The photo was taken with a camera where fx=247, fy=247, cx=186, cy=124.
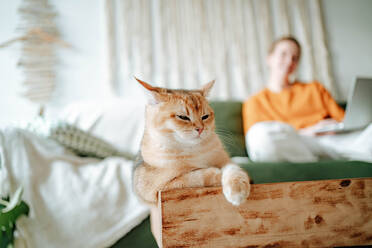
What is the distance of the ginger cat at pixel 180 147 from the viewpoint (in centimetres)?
54

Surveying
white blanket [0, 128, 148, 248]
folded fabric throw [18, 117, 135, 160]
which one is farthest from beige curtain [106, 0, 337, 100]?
white blanket [0, 128, 148, 248]

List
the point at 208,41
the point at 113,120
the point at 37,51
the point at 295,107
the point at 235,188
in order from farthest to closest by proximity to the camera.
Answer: the point at 208,41, the point at 37,51, the point at 295,107, the point at 113,120, the point at 235,188

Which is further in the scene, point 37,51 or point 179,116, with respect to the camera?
point 37,51

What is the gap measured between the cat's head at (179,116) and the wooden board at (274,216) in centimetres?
12

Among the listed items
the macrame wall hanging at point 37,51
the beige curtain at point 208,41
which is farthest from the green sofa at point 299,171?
the macrame wall hanging at point 37,51

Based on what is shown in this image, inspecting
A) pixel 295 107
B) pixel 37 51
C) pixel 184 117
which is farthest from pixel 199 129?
pixel 37 51

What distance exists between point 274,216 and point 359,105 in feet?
2.80

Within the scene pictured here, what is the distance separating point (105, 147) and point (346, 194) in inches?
36.7

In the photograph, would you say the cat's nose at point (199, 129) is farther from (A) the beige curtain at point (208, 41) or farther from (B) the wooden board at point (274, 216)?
(A) the beige curtain at point (208, 41)

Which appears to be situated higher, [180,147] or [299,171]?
[180,147]

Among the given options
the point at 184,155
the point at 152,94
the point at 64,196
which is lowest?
the point at 64,196

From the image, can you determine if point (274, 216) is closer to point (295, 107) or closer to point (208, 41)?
point (295, 107)

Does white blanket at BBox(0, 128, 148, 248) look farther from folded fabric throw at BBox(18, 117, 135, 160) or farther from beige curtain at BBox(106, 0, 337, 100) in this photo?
beige curtain at BBox(106, 0, 337, 100)

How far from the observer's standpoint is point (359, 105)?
1.09m
